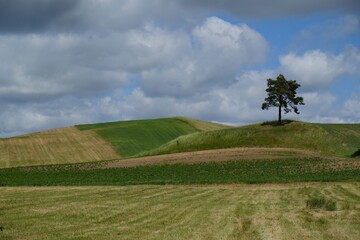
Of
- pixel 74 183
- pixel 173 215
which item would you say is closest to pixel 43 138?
pixel 74 183

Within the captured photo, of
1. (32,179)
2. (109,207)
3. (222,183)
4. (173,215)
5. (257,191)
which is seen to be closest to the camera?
(173,215)

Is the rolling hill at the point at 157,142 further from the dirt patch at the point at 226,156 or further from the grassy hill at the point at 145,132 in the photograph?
the dirt patch at the point at 226,156

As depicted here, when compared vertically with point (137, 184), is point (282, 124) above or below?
above

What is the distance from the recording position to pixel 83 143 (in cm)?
10969

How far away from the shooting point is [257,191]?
38.6m

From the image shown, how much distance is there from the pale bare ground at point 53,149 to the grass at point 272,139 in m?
13.9

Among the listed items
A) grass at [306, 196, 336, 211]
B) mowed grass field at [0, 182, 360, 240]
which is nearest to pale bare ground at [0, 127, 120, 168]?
mowed grass field at [0, 182, 360, 240]

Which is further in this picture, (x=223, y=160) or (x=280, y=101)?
(x=280, y=101)

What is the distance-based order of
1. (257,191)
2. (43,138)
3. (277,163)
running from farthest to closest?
(43,138), (277,163), (257,191)

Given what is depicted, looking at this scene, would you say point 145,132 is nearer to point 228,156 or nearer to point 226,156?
point 226,156

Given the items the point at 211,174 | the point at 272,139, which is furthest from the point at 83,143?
the point at 211,174

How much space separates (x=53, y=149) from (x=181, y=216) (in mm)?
81850

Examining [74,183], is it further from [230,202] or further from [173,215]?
[173,215]

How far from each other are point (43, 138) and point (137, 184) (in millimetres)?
70733
